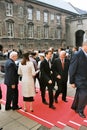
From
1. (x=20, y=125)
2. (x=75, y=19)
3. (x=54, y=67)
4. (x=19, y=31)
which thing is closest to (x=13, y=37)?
(x=19, y=31)

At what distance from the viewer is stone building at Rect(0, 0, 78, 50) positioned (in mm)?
22516

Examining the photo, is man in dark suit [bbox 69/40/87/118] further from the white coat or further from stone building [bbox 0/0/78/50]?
stone building [bbox 0/0/78/50]

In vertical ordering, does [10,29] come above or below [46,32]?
below

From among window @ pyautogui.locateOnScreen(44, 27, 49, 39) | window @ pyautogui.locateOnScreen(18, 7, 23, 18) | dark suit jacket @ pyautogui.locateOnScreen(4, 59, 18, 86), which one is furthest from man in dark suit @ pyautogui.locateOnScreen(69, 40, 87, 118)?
window @ pyautogui.locateOnScreen(44, 27, 49, 39)

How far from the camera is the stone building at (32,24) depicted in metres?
22.5

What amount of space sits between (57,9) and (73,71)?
2879 cm

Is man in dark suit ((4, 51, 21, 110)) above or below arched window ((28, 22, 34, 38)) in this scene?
below

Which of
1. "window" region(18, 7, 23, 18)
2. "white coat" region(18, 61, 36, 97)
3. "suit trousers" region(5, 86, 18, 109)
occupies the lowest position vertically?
"suit trousers" region(5, 86, 18, 109)

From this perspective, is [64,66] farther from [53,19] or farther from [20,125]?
[53,19]

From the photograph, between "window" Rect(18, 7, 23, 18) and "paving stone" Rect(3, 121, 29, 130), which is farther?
"window" Rect(18, 7, 23, 18)

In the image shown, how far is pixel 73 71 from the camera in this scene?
4000 millimetres

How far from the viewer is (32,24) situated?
2616 cm

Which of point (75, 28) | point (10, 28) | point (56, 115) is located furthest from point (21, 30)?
point (56, 115)

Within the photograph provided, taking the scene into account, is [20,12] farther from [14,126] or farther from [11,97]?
[14,126]
